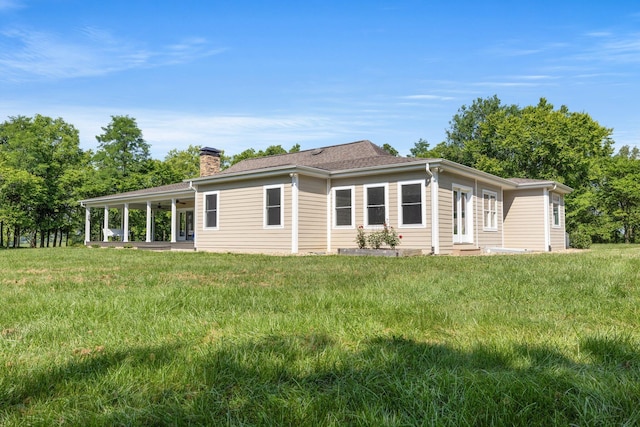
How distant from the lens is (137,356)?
2309 mm

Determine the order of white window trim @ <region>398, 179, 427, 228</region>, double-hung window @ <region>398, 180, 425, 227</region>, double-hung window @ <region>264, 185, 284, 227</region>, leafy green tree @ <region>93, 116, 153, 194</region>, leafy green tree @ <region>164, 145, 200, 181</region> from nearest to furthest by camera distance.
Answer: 1. white window trim @ <region>398, 179, 427, 228</region>
2. double-hung window @ <region>398, 180, 425, 227</region>
3. double-hung window @ <region>264, 185, 284, 227</region>
4. leafy green tree @ <region>93, 116, 153, 194</region>
5. leafy green tree @ <region>164, 145, 200, 181</region>

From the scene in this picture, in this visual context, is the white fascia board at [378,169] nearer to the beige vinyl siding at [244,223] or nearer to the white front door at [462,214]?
the beige vinyl siding at [244,223]

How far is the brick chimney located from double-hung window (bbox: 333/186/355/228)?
8.13m

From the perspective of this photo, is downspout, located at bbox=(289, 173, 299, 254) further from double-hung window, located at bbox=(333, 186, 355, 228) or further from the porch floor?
the porch floor

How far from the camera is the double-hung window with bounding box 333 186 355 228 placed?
14156 millimetres

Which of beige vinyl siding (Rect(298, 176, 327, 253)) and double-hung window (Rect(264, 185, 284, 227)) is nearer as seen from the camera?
beige vinyl siding (Rect(298, 176, 327, 253))

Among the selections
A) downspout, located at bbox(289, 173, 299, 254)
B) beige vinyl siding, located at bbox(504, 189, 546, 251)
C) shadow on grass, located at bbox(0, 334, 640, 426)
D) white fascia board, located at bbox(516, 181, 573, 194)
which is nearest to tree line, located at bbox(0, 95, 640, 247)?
white fascia board, located at bbox(516, 181, 573, 194)

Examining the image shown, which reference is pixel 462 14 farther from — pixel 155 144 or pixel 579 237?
pixel 155 144

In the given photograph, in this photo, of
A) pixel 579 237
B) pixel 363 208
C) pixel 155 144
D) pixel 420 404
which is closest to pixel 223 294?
pixel 420 404

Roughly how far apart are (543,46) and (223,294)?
1438 cm

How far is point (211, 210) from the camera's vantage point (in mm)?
16344

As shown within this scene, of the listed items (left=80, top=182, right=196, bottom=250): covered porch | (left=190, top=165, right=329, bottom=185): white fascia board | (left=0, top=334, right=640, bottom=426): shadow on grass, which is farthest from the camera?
(left=80, top=182, right=196, bottom=250): covered porch

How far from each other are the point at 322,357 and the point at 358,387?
0.46 meters

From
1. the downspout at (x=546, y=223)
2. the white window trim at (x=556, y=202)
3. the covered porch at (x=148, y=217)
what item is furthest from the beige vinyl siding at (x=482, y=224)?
the covered porch at (x=148, y=217)
